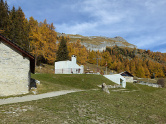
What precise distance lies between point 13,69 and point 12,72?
1.22 feet

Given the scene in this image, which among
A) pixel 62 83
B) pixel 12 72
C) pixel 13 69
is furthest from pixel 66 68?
pixel 12 72

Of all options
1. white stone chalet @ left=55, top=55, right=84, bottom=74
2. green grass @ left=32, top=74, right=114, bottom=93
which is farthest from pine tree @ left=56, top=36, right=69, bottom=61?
green grass @ left=32, top=74, right=114, bottom=93

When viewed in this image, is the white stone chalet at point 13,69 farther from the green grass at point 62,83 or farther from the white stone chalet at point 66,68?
the white stone chalet at point 66,68

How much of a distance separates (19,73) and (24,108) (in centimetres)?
801

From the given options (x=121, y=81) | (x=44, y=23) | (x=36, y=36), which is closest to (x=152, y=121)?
(x=121, y=81)

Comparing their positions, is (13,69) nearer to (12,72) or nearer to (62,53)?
(12,72)

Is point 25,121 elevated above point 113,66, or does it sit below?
below

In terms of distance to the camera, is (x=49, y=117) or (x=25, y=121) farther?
(x=49, y=117)

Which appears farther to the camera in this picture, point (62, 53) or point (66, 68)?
point (62, 53)

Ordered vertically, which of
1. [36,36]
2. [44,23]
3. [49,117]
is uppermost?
[44,23]

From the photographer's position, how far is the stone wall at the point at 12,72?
1571 centimetres

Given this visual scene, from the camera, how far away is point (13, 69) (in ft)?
53.7

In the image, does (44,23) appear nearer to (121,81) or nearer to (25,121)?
(121,81)

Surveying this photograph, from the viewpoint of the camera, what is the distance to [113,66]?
4788 inches
